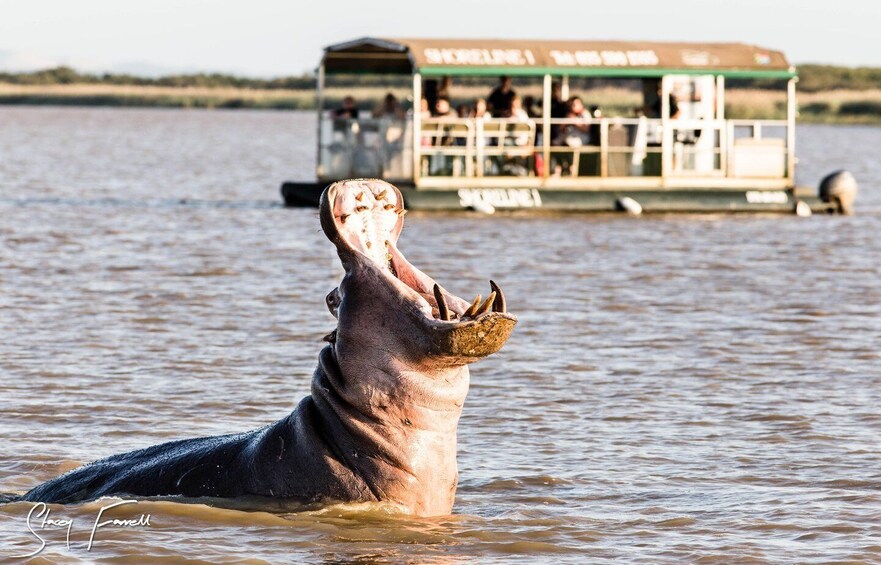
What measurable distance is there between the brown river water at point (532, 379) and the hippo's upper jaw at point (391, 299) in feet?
2.38

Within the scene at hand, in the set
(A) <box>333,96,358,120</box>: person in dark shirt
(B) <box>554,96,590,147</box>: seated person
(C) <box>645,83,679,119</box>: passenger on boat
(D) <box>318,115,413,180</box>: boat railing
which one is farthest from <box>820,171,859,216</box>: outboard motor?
(A) <box>333,96,358,120</box>: person in dark shirt

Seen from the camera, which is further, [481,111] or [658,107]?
[658,107]

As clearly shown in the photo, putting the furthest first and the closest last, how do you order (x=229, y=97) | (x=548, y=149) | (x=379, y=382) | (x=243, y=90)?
(x=229, y=97) < (x=243, y=90) < (x=548, y=149) < (x=379, y=382)

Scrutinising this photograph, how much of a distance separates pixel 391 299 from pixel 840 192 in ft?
66.6

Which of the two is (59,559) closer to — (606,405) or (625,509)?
(625,509)

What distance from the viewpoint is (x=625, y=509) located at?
729 cm

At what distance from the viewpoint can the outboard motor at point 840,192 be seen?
25.0 metres

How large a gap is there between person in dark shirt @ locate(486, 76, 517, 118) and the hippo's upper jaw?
17593 mm

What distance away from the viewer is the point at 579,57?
23.5 metres

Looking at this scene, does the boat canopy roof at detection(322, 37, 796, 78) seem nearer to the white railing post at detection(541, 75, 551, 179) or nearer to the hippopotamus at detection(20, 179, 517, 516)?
the white railing post at detection(541, 75, 551, 179)

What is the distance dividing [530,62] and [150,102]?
9691 centimetres

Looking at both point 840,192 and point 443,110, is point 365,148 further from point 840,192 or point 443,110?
point 840,192

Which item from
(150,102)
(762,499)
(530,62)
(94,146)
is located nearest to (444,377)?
(762,499)

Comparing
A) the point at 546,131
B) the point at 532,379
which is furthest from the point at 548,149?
the point at 532,379
